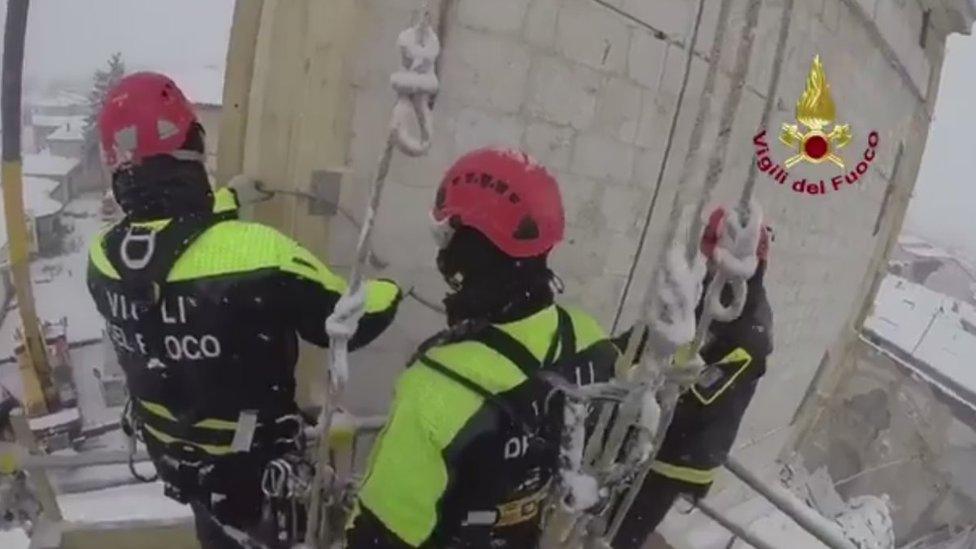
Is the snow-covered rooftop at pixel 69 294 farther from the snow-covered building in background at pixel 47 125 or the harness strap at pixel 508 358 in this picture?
the harness strap at pixel 508 358

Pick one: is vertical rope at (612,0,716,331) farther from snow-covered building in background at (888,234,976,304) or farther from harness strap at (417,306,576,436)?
snow-covered building in background at (888,234,976,304)

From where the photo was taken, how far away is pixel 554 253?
256 cm

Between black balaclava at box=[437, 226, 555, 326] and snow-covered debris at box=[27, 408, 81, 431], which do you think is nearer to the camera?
black balaclava at box=[437, 226, 555, 326]

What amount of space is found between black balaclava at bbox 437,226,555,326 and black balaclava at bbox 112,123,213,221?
54 cm

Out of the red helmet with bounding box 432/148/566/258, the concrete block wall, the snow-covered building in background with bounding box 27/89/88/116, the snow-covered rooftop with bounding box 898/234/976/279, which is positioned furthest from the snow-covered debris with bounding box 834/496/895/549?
the snow-covered building in background with bounding box 27/89/88/116

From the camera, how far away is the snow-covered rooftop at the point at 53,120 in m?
18.2

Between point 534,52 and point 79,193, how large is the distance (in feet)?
45.1

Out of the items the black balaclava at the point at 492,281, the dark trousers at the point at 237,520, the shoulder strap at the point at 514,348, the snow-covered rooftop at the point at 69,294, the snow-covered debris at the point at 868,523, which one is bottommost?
the snow-covered rooftop at the point at 69,294

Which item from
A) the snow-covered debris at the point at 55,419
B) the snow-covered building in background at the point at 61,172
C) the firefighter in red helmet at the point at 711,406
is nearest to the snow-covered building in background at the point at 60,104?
the snow-covered building in background at the point at 61,172

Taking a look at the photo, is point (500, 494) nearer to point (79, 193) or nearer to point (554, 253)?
point (554, 253)

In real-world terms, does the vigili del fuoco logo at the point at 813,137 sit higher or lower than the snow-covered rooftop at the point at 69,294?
higher

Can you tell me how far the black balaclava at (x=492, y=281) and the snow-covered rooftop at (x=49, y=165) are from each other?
1369cm

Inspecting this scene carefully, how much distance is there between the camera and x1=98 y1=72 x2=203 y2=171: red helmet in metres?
1.66

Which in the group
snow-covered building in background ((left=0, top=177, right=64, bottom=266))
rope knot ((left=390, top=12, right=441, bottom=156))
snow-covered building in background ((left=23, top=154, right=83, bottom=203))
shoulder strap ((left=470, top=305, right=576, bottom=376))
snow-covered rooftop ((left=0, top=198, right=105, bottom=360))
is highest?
rope knot ((left=390, top=12, right=441, bottom=156))
